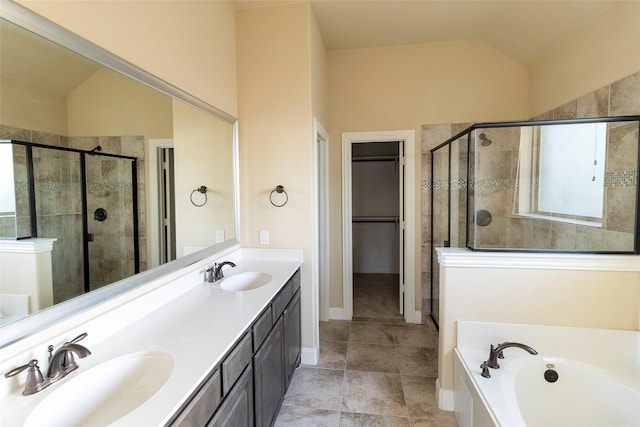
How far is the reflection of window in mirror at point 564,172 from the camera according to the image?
219 centimetres

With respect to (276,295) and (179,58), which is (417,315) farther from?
(179,58)

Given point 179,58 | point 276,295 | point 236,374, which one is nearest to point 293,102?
point 179,58

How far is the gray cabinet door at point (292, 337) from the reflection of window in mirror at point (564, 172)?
2075 millimetres

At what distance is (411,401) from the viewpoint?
7.43 feet

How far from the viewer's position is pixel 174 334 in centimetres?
136

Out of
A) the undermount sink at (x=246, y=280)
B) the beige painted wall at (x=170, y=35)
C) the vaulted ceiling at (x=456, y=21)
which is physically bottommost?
the undermount sink at (x=246, y=280)

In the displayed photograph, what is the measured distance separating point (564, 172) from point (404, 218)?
1.52 meters

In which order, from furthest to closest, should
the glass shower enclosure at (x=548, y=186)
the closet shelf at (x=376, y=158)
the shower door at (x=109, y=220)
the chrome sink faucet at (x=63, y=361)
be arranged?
the closet shelf at (x=376, y=158) < the glass shower enclosure at (x=548, y=186) < the shower door at (x=109, y=220) < the chrome sink faucet at (x=63, y=361)

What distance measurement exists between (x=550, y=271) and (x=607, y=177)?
81 centimetres

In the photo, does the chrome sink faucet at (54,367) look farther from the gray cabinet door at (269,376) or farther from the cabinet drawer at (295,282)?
the cabinet drawer at (295,282)

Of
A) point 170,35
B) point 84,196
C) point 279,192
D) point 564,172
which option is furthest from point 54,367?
point 564,172

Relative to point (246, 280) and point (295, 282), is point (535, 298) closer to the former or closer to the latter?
point (295, 282)

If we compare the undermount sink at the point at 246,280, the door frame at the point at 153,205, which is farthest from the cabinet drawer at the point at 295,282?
the door frame at the point at 153,205

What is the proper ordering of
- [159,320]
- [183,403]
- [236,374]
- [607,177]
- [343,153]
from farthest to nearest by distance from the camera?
[343,153] < [607,177] < [159,320] < [236,374] < [183,403]
